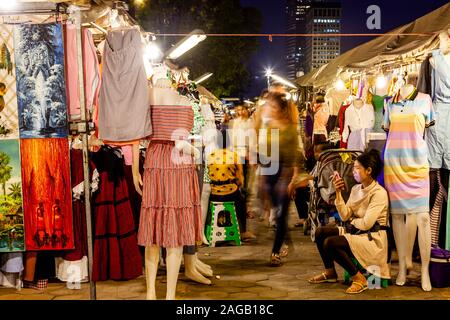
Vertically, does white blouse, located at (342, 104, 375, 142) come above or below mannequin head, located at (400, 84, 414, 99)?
below

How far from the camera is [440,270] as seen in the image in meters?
5.42

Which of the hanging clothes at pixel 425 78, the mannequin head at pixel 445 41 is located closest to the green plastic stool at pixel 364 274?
the hanging clothes at pixel 425 78

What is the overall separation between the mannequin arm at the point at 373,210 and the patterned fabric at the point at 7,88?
3.47 metres

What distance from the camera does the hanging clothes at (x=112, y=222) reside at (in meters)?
5.48

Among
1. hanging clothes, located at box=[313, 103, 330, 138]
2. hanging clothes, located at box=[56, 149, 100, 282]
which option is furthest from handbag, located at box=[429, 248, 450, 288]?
hanging clothes, located at box=[313, 103, 330, 138]

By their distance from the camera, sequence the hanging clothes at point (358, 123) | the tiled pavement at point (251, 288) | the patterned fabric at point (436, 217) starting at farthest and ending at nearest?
the hanging clothes at point (358, 123), the patterned fabric at point (436, 217), the tiled pavement at point (251, 288)

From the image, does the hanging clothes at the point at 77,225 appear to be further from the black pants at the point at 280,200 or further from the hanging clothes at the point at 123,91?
the black pants at the point at 280,200

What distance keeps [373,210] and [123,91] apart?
2746 mm

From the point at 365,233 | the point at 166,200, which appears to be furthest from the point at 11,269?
the point at 365,233

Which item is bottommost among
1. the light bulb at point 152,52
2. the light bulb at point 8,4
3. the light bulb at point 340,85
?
the light bulb at point 340,85

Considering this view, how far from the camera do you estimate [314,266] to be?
628cm

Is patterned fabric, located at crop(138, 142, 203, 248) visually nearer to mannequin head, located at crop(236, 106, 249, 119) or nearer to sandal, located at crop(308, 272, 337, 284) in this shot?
sandal, located at crop(308, 272, 337, 284)

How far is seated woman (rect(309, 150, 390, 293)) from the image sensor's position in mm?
5246

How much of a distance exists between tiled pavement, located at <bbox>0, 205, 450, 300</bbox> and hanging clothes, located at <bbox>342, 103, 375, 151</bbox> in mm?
3416
